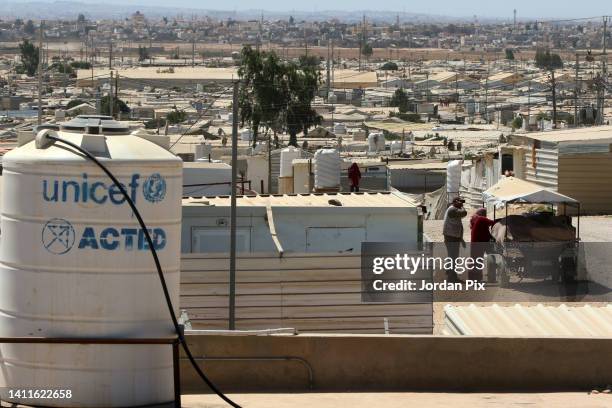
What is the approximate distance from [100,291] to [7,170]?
2.77ft

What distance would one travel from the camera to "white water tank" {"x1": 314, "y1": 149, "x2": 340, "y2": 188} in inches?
1046

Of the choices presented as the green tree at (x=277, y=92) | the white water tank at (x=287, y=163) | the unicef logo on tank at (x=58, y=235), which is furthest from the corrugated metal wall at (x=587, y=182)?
the green tree at (x=277, y=92)

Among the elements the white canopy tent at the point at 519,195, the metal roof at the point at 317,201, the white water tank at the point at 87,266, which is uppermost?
the white water tank at the point at 87,266

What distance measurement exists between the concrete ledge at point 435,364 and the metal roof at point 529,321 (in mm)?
2189

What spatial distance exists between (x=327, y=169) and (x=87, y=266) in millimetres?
19598

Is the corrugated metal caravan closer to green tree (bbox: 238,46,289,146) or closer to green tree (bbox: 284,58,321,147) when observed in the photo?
green tree (bbox: 238,46,289,146)

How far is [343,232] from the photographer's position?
56.7 feet

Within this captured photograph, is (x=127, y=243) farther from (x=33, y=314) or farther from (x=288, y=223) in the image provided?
(x=288, y=223)

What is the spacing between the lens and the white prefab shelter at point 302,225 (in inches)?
653

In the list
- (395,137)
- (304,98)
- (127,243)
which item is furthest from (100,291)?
(395,137)

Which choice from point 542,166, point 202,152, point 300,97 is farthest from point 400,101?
point 542,166

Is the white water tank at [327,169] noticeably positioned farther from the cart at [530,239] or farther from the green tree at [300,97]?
the green tree at [300,97]

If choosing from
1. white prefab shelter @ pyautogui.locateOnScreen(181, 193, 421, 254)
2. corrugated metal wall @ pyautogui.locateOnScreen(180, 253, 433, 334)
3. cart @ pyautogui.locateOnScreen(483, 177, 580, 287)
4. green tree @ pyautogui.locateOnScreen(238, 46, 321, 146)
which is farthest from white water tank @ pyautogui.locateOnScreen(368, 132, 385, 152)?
corrugated metal wall @ pyautogui.locateOnScreen(180, 253, 433, 334)

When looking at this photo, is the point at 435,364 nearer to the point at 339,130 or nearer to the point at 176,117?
the point at 176,117
